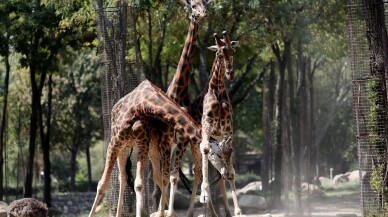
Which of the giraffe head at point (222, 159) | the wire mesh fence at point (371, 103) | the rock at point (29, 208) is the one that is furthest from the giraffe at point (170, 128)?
the rock at point (29, 208)

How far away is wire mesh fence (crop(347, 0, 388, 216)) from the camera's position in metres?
14.7

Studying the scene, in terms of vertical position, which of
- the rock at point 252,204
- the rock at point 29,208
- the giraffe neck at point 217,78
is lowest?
the rock at point 252,204

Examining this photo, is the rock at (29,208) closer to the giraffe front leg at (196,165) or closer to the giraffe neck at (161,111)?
the giraffe neck at (161,111)

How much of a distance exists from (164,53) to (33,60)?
4.84 m

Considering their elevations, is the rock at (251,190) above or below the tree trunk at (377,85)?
below

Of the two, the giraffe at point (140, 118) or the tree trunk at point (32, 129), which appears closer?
the giraffe at point (140, 118)

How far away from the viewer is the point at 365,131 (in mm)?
14891

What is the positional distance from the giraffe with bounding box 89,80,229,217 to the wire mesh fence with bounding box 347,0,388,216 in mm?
3543

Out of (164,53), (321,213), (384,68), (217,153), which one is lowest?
(321,213)

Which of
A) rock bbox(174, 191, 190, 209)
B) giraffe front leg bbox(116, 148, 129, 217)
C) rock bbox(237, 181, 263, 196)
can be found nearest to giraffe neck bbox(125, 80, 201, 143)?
giraffe front leg bbox(116, 148, 129, 217)

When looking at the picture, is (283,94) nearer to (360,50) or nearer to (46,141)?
(46,141)

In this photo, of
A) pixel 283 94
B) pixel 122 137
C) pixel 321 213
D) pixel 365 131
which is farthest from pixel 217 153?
pixel 283 94

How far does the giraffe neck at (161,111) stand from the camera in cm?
1322

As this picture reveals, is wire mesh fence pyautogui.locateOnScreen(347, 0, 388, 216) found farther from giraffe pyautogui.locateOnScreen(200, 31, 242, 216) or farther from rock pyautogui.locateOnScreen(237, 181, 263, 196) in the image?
rock pyautogui.locateOnScreen(237, 181, 263, 196)
